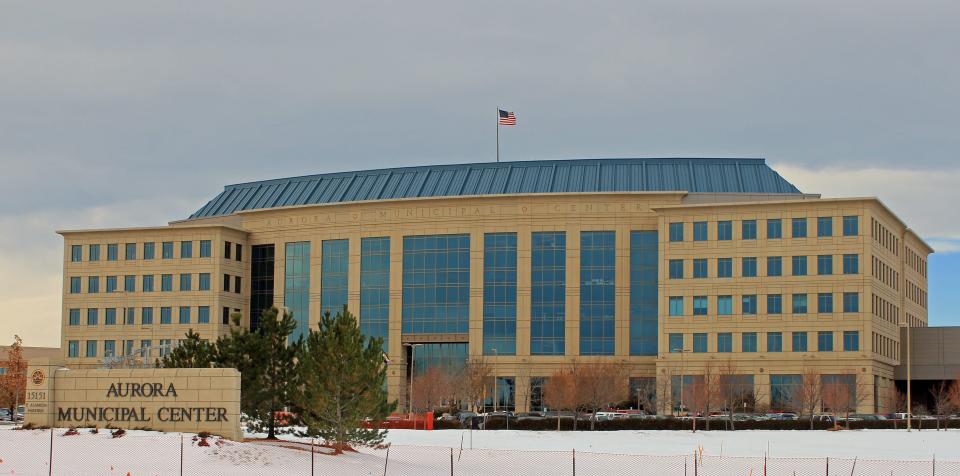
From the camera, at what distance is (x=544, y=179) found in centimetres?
12144

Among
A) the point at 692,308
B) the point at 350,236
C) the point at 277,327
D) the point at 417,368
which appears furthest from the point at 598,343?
the point at 277,327

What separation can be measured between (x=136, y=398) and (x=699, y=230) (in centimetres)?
6322

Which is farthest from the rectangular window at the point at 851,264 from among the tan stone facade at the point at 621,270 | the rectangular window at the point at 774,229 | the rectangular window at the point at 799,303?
the rectangular window at the point at 774,229

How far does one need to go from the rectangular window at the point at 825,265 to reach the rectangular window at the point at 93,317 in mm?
65017

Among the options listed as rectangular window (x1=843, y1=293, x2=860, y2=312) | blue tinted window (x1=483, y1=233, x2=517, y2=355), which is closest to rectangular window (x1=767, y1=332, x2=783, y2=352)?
rectangular window (x1=843, y1=293, x2=860, y2=312)

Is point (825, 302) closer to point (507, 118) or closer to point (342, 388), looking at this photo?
point (507, 118)

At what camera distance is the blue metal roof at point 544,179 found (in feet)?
390

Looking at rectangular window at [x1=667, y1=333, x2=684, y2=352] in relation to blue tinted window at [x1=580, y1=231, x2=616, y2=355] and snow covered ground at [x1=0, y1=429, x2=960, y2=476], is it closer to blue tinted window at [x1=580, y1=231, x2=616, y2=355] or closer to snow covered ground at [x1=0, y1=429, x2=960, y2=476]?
blue tinted window at [x1=580, y1=231, x2=616, y2=355]

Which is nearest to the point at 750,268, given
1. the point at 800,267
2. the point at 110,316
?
the point at 800,267

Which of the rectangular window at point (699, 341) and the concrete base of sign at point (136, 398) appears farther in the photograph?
the rectangular window at point (699, 341)

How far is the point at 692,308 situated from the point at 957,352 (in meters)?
23.4

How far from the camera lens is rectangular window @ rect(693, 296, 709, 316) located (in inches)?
4348

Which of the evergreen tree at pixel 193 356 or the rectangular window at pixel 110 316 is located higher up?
the rectangular window at pixel 110 316

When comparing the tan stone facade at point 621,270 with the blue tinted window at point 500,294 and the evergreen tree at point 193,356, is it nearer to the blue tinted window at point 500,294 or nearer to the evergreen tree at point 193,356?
the blue tinted window at point 500,294
